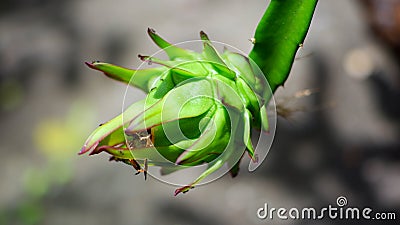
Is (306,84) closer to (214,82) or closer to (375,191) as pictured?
(375,191)

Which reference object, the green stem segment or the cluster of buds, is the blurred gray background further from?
the cluster of buds

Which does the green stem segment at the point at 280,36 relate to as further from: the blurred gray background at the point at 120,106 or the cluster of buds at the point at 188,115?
the blurred gray background at the point at 120,106

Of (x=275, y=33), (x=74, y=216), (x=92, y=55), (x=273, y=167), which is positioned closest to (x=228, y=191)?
(x=273, y=167)

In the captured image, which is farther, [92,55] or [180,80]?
[92,55]

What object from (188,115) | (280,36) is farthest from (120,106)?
(188,115)

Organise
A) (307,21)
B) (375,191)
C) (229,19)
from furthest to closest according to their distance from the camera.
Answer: (229,19) → (375,191) → (307,21)

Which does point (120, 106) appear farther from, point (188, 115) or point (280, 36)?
point (188, 115)

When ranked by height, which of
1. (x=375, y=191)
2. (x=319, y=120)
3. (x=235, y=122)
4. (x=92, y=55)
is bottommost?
(x=375, y=191)
